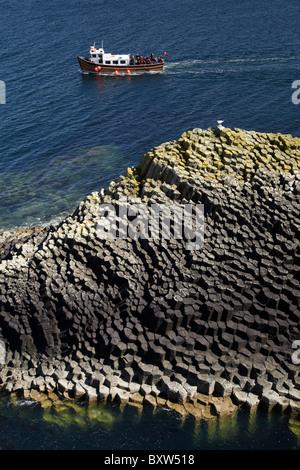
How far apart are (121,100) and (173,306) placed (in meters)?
53.7

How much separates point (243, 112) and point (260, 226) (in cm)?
3880

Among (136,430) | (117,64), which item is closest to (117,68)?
(117,64)

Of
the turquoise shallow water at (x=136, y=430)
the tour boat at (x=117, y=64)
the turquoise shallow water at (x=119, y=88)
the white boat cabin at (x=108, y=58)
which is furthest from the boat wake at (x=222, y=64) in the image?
the turquoise shallow water at (x=136, y=430)

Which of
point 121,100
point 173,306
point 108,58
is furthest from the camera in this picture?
point 108,58

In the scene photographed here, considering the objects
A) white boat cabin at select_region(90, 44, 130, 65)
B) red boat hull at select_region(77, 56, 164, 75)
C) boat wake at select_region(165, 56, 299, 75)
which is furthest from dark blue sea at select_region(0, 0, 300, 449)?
white boat cabin at select_region(90, 44, 130, 65)

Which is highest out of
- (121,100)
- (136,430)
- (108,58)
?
(108,58)

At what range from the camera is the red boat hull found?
85137 millimetres

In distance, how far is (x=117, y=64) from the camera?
3381 inches

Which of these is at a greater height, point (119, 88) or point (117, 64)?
point (117, 64)

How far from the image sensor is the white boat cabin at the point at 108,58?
85625 mm

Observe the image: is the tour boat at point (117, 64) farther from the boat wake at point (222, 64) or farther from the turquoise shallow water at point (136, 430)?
the turquoise shallow water at point (136, 430)

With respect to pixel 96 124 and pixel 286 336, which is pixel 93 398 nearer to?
pixel 286 336

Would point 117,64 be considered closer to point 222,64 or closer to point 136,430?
point 222,64

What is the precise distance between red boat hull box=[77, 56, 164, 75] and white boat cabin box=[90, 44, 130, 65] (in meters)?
0.87
